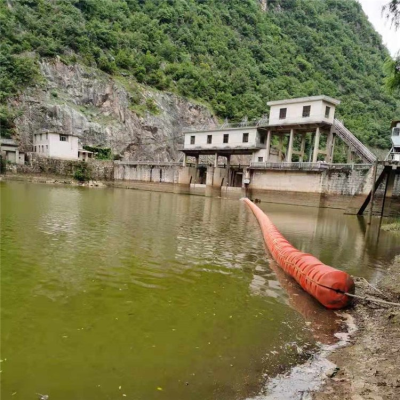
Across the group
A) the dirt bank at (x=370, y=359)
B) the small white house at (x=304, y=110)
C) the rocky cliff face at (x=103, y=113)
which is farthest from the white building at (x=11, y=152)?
the dirt bank at (x=370, y=359)

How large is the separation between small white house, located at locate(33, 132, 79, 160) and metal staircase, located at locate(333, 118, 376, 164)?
44.2 m

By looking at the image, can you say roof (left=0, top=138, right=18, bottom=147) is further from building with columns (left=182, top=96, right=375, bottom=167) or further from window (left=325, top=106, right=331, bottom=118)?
window (left=325, top=106, right=331, bottom=118)

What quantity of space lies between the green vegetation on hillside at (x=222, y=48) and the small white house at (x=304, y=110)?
3891cm

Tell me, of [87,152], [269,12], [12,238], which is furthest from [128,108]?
[269,12]

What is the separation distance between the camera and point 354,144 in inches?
1510

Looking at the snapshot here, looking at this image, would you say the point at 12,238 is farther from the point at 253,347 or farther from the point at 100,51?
the point at 100,51

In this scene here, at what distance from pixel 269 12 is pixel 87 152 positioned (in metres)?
115

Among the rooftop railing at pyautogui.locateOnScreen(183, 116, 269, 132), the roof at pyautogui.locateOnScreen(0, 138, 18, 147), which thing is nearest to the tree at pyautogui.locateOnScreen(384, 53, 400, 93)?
the rooftop railing at pyautogui.locateOnScreen(183, 116, 269, 132)

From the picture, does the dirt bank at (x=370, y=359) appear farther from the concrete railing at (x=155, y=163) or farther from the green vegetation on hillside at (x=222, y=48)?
the green vegetation on hillside at (x=222, y=48)

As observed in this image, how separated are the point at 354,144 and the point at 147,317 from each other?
38.6 m

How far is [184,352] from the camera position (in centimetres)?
488

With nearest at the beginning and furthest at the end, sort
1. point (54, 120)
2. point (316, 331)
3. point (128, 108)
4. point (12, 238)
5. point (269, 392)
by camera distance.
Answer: point (269, 392) → point (316, 331) → point (12, 238) → point (54, 120) → point (128, 108)

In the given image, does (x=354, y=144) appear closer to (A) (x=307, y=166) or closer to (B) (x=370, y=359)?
(A) (x=307, y=166)

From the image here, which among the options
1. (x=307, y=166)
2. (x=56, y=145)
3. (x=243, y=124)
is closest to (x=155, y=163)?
(x=243, y=124)
